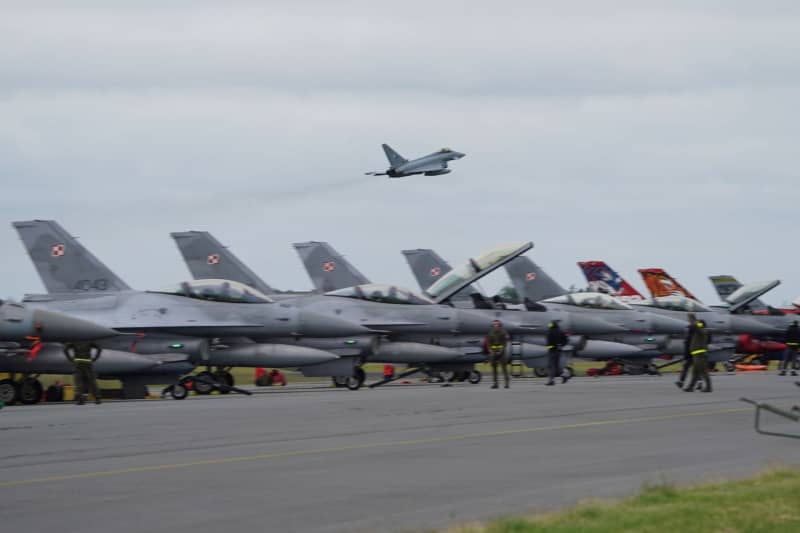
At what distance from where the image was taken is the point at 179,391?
2667cm

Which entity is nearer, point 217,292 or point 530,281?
point 217,292

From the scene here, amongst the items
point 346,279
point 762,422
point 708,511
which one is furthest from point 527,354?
point 708,511

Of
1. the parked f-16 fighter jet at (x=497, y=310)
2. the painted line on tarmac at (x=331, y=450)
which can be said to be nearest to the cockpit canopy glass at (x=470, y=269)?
the parked f-16 fighter jet at (x=497, y=310)

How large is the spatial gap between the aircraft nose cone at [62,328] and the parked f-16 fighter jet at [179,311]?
372 cm

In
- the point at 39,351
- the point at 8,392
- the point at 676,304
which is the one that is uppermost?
the point at 676,304

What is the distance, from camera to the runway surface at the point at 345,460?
8984 mm

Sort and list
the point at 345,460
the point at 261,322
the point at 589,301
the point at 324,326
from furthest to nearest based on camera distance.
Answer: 1. the point at 589,301
2. the point at 324,326
3. the point at 261,322
4. the point at 345,460

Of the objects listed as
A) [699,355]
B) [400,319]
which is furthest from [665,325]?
[699,355]

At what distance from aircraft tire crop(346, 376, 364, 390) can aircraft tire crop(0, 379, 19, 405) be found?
9.29m

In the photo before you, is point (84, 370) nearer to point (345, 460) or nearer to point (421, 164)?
point (345, 460)

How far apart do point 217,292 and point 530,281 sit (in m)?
19.1

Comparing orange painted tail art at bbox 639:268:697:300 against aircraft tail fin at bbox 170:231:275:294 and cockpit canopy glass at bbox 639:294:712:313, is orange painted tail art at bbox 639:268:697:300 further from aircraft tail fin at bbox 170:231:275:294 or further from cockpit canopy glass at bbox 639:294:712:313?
aircraft tail fin at bbox 170:231:275:294

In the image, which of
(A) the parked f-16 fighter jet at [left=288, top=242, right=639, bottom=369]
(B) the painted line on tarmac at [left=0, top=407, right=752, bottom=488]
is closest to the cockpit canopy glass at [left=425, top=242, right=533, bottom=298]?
(A) the parked f-16 fighter jet at [left=288, top=242, right=639, bottom=369]

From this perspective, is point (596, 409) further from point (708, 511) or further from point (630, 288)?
point (630, 288)
